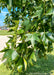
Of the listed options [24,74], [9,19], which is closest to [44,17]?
[9,19]

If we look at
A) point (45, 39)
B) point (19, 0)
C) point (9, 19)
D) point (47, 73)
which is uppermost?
point (19, 0)

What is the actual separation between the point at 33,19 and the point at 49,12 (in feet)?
0.53

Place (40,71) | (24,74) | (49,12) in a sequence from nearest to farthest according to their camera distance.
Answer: (49,12) → (24,74) → (40,71)

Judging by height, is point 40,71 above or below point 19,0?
below

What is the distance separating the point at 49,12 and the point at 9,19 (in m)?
1.03

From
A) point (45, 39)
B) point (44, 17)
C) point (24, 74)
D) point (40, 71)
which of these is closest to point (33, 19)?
point (44, 17)

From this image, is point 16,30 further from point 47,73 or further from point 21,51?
point 47,73

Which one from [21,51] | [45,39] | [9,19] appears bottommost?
[21,51]

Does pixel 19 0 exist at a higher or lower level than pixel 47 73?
higher

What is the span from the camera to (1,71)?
253 centimetres

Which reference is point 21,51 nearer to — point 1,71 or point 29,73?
point 29,73

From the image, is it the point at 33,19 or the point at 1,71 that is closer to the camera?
the point at 33,19

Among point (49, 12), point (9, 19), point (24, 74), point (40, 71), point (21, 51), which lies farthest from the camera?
point (40, 71)

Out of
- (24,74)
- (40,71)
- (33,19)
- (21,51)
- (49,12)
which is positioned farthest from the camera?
(40,71)
